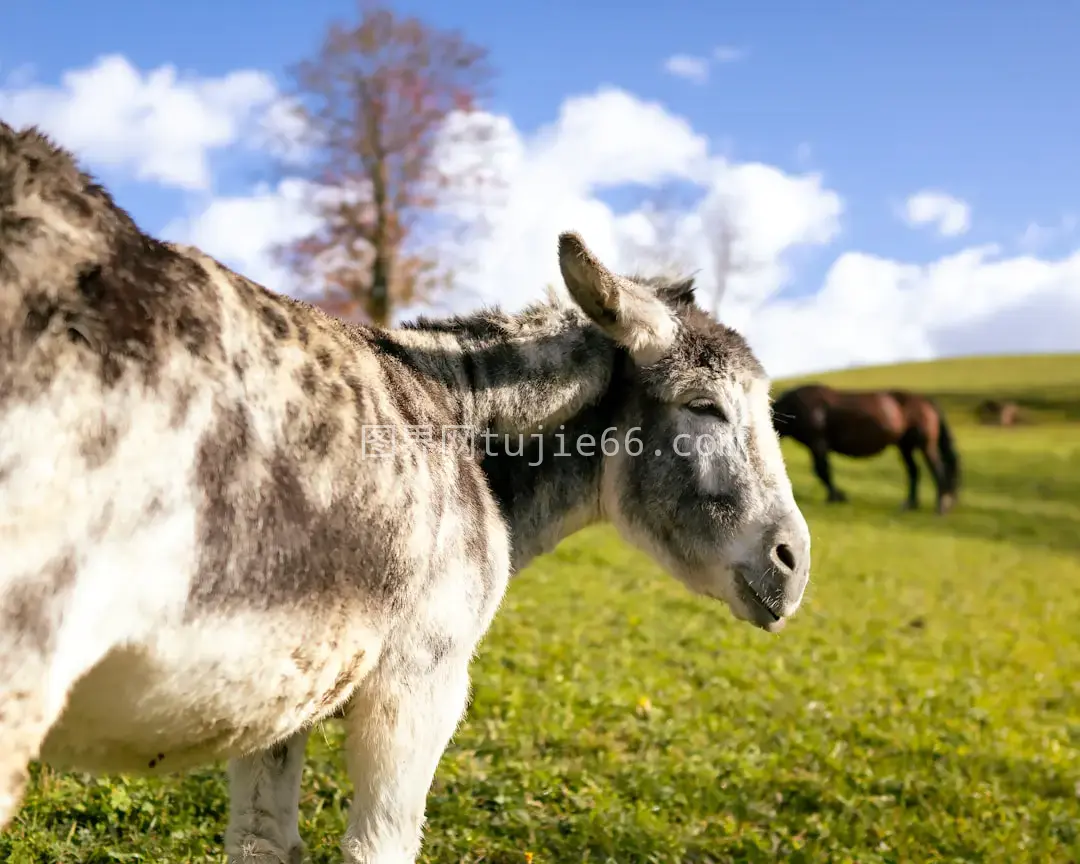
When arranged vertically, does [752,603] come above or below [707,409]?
below

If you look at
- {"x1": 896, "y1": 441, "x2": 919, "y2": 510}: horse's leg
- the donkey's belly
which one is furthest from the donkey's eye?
{"x1": 896, "y1": 441, "x2": 919, "y2": 510}: horse's leg

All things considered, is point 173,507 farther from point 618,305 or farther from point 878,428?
point 878,428

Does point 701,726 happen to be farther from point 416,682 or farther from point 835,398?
point 835,398

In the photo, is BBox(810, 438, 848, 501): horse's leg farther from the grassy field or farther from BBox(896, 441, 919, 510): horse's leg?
the grassy field

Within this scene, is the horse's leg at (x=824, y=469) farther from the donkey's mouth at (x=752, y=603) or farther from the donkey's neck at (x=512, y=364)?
the donkey's neck at (x=512, y=364)

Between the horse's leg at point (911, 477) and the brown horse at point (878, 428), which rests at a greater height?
the brown horse at point (878, 428)

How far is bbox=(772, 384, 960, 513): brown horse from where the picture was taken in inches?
954

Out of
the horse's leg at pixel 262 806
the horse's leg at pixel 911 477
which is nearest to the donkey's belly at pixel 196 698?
the horse's leg at pixel 262 806

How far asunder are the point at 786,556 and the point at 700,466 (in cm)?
46

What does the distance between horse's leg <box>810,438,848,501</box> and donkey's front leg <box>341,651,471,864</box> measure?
72.9ft

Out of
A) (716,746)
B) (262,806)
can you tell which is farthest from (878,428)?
(262,806)

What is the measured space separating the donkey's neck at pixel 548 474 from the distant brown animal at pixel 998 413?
55879 mm

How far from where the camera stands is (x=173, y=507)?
1.93 m

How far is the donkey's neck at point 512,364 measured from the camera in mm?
3160
